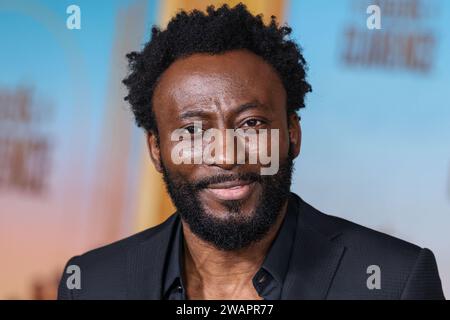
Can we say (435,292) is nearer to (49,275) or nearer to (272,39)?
(272,39)

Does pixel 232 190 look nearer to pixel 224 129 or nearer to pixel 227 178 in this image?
pixel 227 178

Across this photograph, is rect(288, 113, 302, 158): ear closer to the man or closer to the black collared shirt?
the man

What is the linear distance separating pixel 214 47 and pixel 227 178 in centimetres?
33

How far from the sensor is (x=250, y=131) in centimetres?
198

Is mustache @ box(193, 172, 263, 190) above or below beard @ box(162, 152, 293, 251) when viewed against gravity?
above

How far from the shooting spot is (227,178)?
1.96 m

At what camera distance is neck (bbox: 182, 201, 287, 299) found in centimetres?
212

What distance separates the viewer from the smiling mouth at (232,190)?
1.98m

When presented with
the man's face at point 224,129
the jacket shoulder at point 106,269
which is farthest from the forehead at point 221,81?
the jacket shoulder at point 106,269

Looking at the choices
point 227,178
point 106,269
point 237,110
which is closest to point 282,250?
point 227,178

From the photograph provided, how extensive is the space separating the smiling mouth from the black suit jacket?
0.23 m

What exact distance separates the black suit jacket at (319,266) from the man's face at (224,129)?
14 centimetres

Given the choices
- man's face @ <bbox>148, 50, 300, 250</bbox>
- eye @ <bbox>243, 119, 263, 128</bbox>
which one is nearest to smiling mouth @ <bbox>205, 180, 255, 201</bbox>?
man's face @ <bbox>148, 50, 300, 250</bbox>

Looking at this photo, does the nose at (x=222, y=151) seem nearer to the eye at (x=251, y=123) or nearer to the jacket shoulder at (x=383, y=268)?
the eye at (x=251, y=123)
